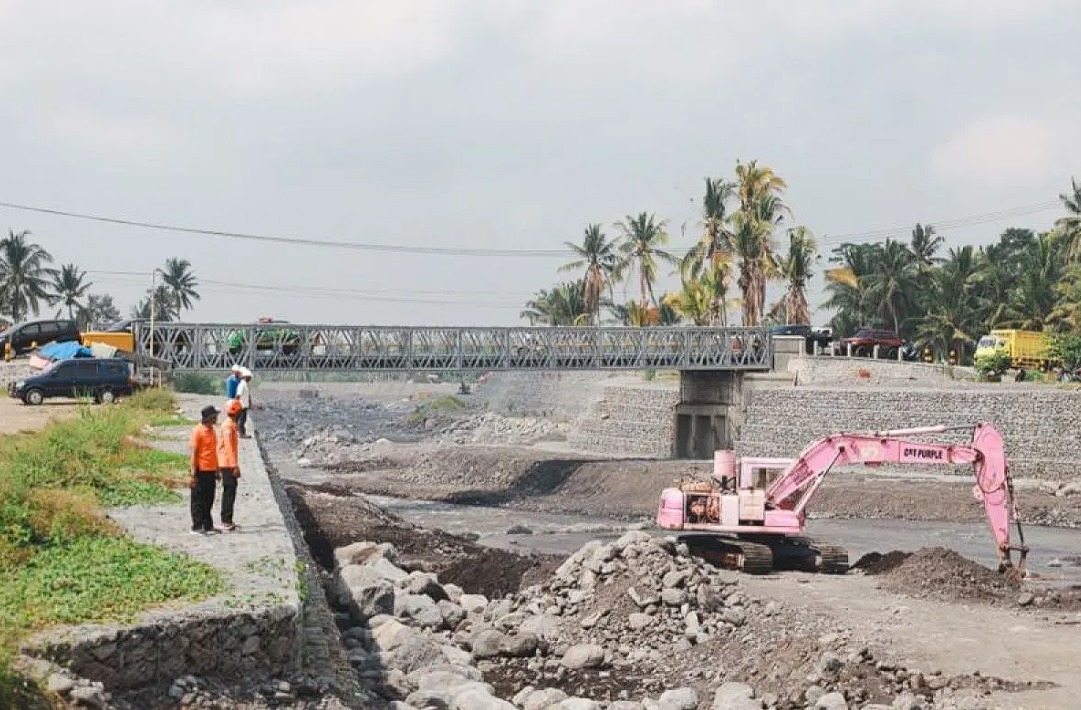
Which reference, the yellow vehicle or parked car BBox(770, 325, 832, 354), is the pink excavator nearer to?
the yellow vehicle

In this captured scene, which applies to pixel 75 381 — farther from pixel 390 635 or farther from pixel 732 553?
pixel 390 635

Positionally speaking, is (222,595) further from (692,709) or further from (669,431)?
(669,431)

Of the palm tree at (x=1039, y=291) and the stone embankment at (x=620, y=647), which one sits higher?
the palm tree at (x=1039, y=291)

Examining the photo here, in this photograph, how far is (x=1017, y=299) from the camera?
268ft

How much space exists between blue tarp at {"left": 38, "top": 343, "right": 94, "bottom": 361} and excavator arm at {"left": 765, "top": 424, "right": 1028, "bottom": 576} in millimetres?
26696

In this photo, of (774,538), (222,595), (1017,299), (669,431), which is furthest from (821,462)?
(1017,299)

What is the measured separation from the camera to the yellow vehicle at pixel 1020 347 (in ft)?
216

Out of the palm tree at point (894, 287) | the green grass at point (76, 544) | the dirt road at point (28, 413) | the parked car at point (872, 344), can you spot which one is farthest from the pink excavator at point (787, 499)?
the palm tree at point (894, 287)

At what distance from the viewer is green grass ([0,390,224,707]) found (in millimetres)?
12344

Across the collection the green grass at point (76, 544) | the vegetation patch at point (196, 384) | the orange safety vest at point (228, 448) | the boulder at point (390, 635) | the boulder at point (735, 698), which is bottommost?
the boulder at point (735, 698)

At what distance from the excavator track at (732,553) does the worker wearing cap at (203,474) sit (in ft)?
47.4

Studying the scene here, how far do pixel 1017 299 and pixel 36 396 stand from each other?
189 ft

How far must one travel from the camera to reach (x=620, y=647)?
2364 centimetres

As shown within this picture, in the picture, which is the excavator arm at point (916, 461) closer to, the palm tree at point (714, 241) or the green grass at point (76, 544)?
the green grass at point (76, 544)
